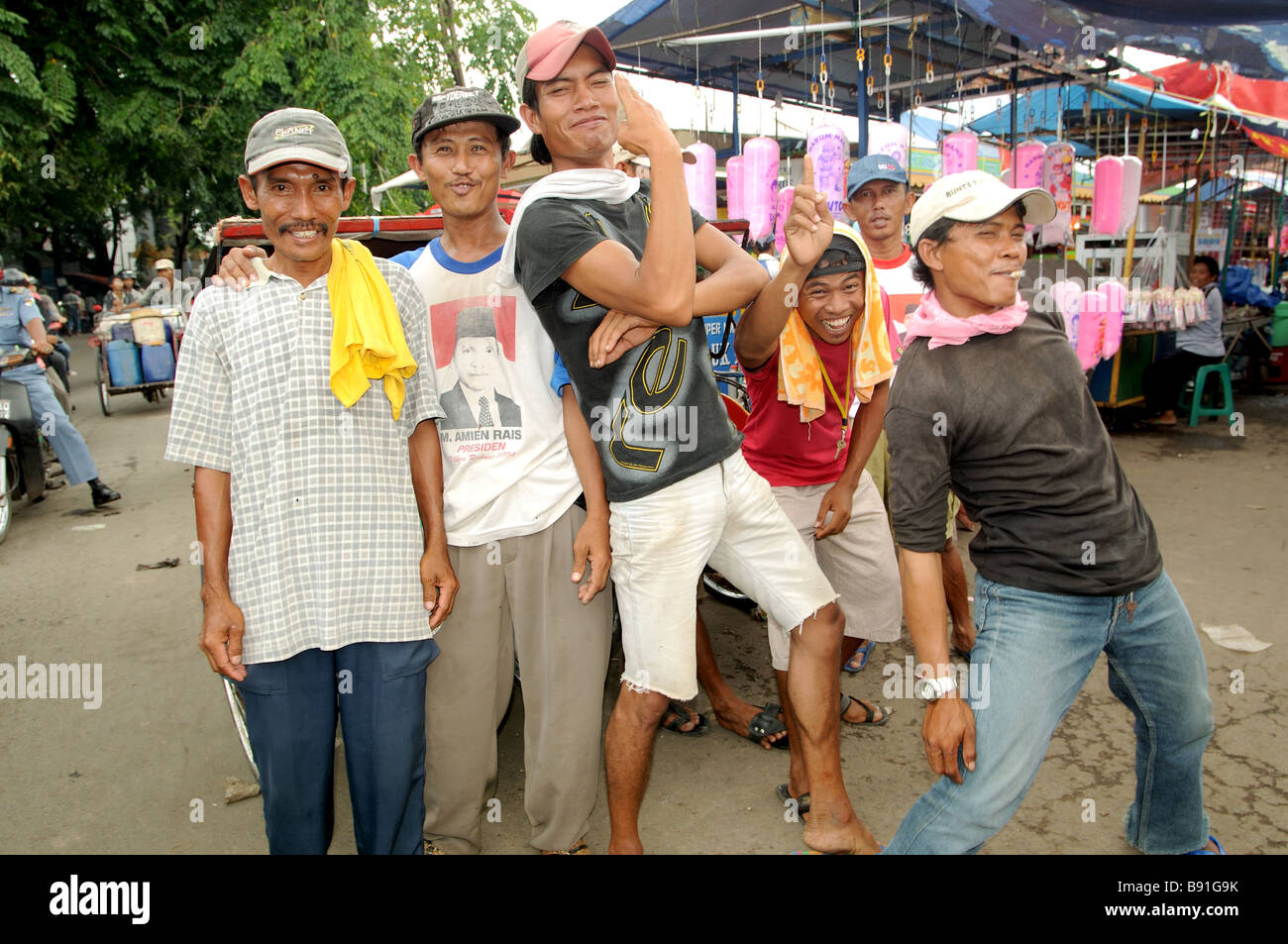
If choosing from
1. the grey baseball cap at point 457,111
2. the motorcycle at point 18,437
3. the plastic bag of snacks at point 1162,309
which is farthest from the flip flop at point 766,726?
the plastic bag of snacks at point 1162,309

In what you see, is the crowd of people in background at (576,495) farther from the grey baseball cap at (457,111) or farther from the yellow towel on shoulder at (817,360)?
the yellow towel on shoulder at (817,360)

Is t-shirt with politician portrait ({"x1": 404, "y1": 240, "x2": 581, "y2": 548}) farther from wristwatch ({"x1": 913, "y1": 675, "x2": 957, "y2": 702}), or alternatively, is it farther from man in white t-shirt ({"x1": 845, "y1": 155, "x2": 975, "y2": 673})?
man in white t-shirt ({"x1": 845, "y1": 155, "x2": 975, "y2": 673})

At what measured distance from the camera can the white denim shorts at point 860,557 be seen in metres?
3.09

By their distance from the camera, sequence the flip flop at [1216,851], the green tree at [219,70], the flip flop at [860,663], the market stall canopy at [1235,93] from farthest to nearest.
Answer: the green tree at [219,70]
the market stall canopy at [1235,93]
the flip flop at [860,663]
the flip flop at [1216,851]

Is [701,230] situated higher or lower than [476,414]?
higher

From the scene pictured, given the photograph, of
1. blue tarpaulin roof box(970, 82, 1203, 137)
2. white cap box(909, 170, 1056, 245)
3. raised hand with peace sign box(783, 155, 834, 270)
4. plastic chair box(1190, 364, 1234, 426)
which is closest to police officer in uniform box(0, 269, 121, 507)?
raised hand with peace sign box(783, 155, 834, 270)

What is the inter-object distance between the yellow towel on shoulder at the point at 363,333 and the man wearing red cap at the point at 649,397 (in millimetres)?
336

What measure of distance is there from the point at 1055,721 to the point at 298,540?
1.89 m

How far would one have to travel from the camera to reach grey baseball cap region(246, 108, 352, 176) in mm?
2109

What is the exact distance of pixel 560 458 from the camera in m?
2.51

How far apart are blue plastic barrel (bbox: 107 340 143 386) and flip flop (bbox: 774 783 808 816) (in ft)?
36.2

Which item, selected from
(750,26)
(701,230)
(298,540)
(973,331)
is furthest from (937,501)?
(750,26)

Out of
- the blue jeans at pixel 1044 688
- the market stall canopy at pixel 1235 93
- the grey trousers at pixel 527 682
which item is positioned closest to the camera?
the blue jeans at pixel 1044 688

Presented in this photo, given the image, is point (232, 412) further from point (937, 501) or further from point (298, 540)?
point (937, 501)
